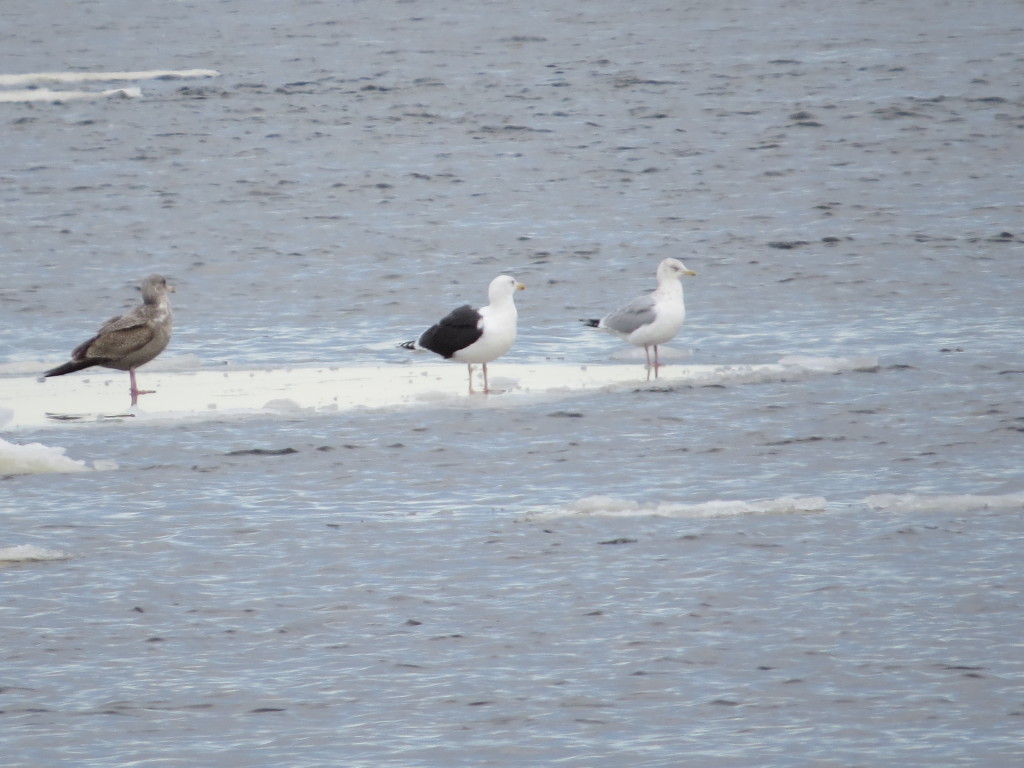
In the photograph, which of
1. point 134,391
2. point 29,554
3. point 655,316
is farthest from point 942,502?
point 134,391

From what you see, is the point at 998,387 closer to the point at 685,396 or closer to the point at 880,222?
the point at 685,396

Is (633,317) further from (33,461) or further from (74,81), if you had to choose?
(74,81)

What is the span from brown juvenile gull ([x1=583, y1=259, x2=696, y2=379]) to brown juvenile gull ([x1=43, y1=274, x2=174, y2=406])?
3.80m

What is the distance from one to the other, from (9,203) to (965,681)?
22.2 meters

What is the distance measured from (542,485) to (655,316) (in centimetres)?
374

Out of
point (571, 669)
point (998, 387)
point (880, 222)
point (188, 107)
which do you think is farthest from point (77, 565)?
point (188, 107)

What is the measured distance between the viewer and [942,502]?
11492mm

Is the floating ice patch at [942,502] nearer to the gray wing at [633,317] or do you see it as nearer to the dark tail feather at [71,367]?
the gray wing at [633,317]

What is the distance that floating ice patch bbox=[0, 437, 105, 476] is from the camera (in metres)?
12.8

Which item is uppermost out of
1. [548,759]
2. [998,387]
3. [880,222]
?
[880,222]

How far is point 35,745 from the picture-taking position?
A: 8062mm

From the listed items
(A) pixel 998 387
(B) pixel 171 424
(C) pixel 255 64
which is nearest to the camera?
(B) pixel 171 424

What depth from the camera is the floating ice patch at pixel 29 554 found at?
10.8 m

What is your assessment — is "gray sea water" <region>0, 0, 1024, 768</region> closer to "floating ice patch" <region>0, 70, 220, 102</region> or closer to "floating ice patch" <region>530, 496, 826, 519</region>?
"floating ice patch" <region>530, 496, 826, 519</region>
